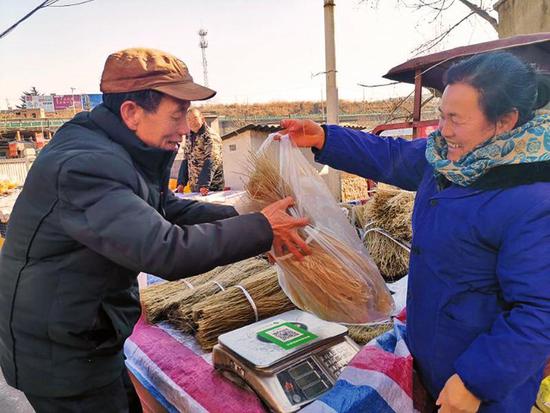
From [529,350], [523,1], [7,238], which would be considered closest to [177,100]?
[7,238]

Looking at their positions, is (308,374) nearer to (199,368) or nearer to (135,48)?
(199,368)

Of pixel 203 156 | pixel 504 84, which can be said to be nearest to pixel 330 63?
pixel 203 156

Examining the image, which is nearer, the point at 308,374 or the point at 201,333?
the point at 308,374

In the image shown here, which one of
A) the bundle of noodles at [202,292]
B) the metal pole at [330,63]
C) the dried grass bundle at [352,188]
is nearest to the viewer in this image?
the bundle of noodles at [202,292]

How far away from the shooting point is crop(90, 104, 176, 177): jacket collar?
116 centimetres

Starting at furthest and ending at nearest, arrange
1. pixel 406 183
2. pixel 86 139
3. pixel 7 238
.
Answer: pixel 406 183 → pixel 7 238 → pixel 86 139

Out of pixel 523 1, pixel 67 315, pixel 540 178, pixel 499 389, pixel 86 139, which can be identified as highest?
pixel 523 1

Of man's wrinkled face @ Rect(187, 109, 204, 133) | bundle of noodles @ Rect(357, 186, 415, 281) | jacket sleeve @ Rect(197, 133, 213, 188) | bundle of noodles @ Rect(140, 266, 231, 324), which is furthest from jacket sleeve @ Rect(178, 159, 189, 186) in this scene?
bundle of noodles @ Rect(357, 186, 415, 281)

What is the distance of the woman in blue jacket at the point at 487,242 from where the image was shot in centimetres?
91

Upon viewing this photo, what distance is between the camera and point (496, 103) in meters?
0.99

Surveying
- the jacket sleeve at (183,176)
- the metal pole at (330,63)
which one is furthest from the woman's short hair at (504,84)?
the jacket sleeve at (183,176)

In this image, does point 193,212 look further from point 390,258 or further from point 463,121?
point 390,258

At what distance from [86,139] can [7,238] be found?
43cm

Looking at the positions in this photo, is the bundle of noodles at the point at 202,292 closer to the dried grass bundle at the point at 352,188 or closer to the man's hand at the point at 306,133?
the man's hand at the point at 306,133
